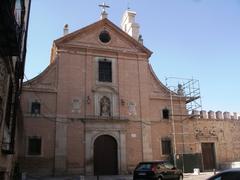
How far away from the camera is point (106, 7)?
1045 inches

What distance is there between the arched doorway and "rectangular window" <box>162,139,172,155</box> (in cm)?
383

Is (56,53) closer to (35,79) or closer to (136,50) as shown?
(35,79)

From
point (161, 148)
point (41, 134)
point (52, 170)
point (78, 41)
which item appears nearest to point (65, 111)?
point (41, 134)

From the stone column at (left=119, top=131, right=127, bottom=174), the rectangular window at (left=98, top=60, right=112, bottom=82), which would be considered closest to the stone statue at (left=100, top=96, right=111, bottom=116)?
the rectangular window at (left=98, top=60, right=112, bottom=82)

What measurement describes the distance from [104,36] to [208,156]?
505 inches

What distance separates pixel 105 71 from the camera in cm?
2402

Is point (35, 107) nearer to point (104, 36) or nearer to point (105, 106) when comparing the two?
point (105, 106)

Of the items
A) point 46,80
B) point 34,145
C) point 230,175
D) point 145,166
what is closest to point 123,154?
point 145,166

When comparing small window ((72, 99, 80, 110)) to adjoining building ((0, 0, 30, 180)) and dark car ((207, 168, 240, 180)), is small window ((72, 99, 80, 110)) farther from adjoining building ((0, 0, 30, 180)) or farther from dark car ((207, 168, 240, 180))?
dark car ((207, 168, 240, 180))

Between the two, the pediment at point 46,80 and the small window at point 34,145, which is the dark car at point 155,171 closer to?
the small window at point 34,145

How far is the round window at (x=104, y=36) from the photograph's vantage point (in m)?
24.9

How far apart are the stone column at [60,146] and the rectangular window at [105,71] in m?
4.53

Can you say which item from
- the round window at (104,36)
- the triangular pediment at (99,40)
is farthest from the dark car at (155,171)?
the round window at (104,36)

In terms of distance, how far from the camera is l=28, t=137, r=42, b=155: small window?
20344mm
